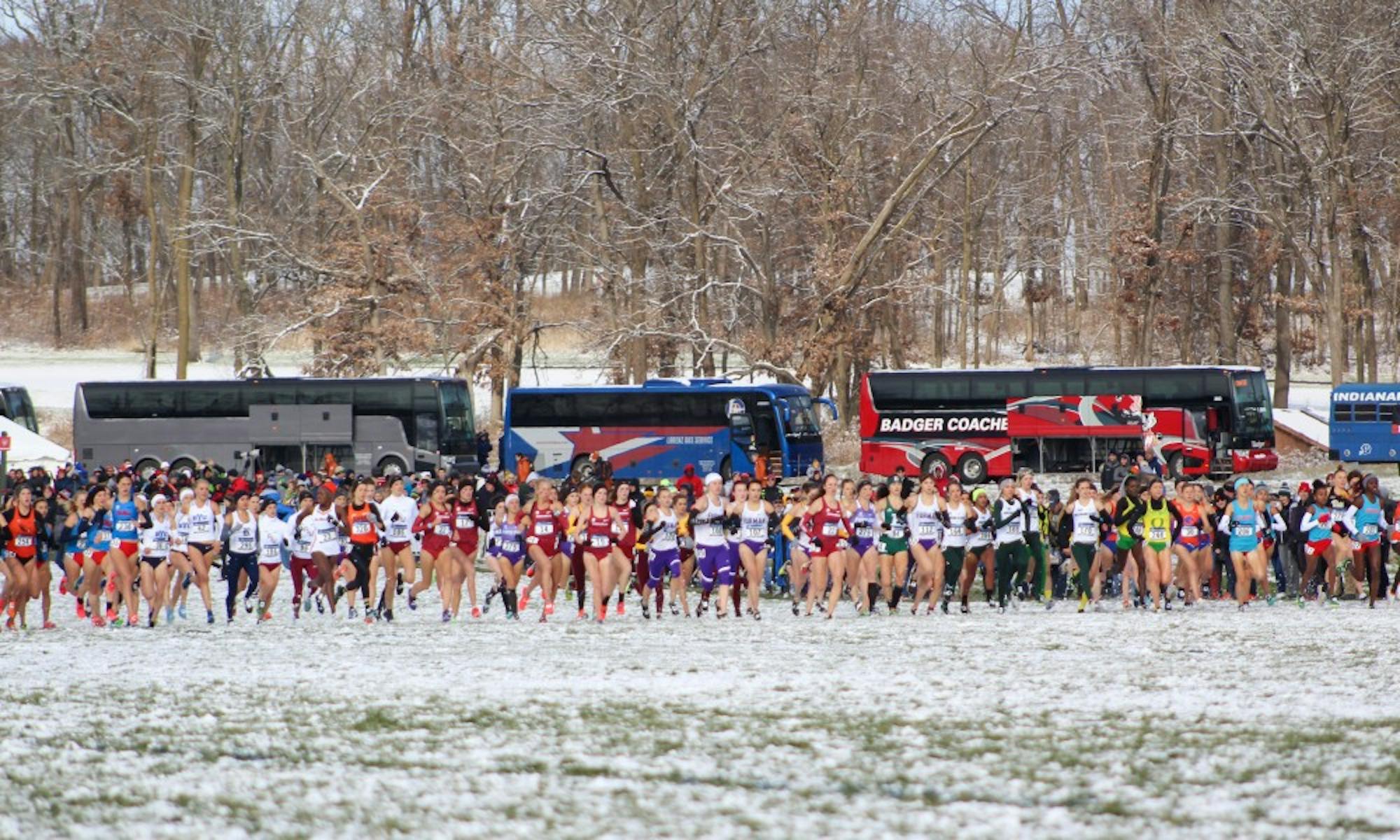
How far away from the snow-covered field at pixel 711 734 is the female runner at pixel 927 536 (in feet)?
7.46

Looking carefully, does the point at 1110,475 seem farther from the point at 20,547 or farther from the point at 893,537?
the point at 20,547

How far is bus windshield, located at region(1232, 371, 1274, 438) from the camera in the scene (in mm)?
43031

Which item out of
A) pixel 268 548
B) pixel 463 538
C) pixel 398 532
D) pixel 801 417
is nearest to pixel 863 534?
pixel 463 538

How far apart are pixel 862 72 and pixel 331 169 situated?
72.6ft

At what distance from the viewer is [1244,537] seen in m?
20.0

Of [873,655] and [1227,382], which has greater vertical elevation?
[1227,382]

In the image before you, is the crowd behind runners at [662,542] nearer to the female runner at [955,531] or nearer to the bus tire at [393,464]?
the female runner at [955,531]

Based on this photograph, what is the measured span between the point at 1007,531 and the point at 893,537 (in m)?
1.33

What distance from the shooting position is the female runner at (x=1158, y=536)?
1933 cm

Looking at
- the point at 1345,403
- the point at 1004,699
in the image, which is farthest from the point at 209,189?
the point at 1004,699

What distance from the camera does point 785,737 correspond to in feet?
34.4

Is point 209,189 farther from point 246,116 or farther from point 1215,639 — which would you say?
point 1215,639

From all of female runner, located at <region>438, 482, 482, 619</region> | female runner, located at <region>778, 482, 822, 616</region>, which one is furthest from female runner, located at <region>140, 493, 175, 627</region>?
female runner, located at <region>778, 482, 822, 616</region>

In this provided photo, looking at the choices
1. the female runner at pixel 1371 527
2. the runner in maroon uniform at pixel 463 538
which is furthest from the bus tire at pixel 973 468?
the runner in maroon uniform at pixel 463 538
